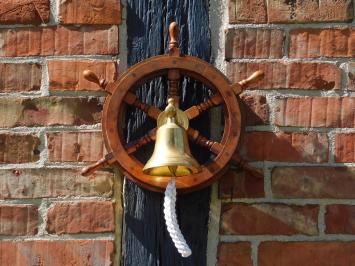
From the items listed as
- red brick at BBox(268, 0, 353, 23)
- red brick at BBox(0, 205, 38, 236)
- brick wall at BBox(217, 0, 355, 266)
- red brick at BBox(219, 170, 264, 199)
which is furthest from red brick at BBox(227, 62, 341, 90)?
red brick at BBox(0, 205, 38, 236)

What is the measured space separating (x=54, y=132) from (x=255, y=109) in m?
0.46

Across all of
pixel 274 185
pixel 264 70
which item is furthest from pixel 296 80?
pixel 274 185

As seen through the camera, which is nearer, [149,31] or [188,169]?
[188,169]

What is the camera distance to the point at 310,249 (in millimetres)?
1745

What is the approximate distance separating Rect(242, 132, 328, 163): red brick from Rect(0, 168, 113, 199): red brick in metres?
0.33

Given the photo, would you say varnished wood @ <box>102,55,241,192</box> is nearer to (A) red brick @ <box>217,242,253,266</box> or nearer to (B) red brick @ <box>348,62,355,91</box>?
(A) red brick @ <box>217,242,253,266</box>

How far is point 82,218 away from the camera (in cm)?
175

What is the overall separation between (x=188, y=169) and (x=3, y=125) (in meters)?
0.44

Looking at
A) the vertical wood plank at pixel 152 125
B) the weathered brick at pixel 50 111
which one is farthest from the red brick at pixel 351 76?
the weathered brick at pixel 50 111

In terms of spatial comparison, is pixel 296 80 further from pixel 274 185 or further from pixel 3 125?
pixel 3 125

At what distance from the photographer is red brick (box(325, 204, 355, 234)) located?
69.0 inches

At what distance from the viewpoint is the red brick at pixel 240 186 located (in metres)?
1.75

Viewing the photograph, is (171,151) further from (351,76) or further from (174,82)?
(351,76)

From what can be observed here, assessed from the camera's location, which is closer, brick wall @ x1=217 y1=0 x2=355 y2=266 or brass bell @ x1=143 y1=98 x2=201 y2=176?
brass bell @ x1=143 y1=98 x2=201 y2=176
